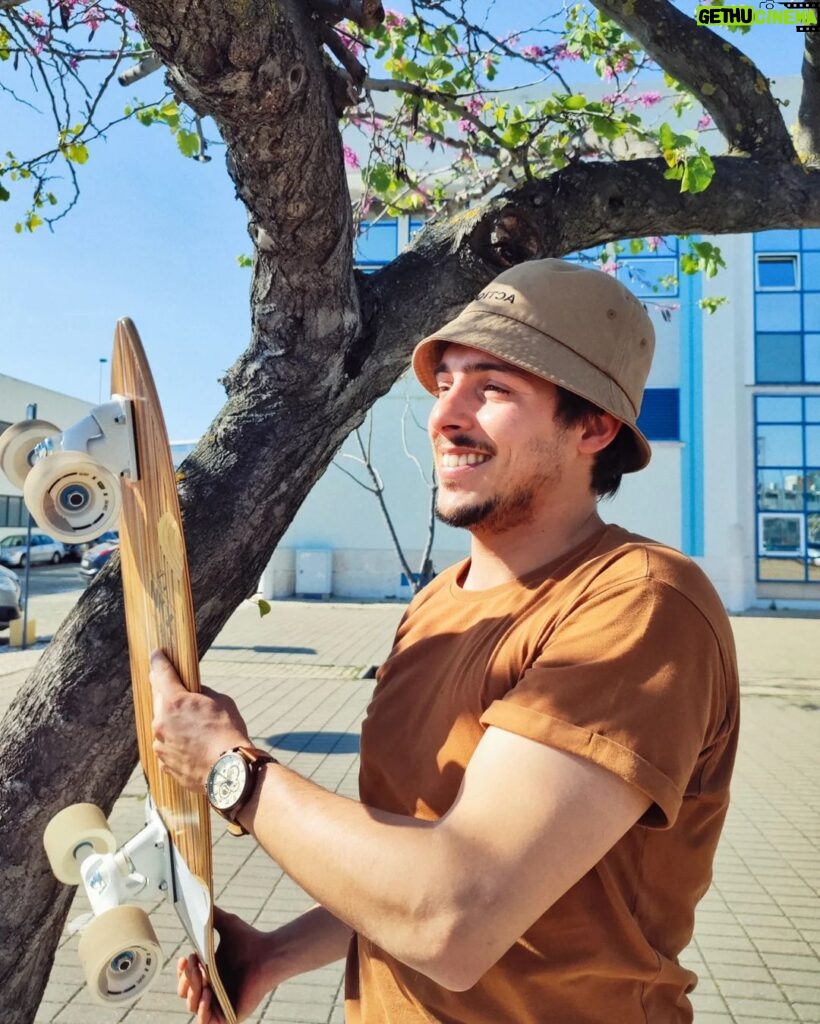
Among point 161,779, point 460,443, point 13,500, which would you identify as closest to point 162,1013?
point 161,779

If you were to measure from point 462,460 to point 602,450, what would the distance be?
28cm

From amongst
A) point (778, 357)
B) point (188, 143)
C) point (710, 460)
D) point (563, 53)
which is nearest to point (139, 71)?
point (188, 143)

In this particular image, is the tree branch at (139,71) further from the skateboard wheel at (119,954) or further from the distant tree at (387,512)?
the skateboard wheel at (119,954)

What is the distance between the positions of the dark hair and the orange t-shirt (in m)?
0.20

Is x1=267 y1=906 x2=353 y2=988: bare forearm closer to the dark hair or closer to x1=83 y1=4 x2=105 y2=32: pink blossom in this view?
the dark hair

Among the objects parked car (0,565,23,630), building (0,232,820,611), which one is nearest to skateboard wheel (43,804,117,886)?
parked car (0,565,23,630)

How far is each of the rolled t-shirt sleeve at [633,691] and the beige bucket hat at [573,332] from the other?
443 millimetres

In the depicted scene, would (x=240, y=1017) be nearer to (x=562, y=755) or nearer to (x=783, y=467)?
(x=562, y=755)

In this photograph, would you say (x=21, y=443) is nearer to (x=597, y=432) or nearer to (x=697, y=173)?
(x=597, y=432)

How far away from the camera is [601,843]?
3.48ft

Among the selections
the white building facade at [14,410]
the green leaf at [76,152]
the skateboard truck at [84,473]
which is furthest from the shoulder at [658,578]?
the white building facade at [14,410]

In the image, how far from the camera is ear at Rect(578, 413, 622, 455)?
155 centimetres

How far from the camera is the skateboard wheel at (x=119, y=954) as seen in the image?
1.23m

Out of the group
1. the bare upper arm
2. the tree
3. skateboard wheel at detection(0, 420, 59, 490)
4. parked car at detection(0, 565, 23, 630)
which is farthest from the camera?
parked car at detection(0, 565, 23, 630)
